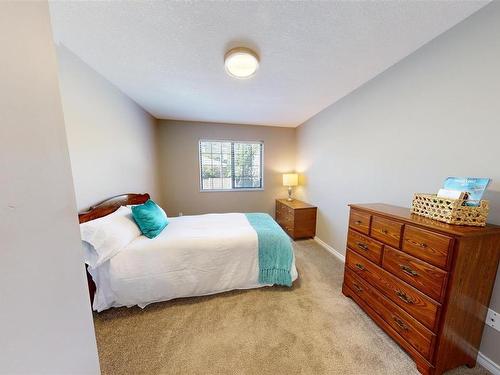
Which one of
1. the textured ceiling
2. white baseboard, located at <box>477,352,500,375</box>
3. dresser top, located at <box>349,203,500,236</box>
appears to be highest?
the textured ceiling

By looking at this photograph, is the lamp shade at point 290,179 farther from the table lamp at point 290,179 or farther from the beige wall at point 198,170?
the beige wall at point 198,170

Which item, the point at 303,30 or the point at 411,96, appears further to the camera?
the point at 411,96

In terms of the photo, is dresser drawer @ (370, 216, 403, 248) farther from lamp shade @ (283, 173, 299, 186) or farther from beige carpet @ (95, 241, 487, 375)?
lamp shade @ (283, 173, 299, 186)

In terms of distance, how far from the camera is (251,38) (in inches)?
55.1

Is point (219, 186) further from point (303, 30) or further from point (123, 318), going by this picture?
point (303, 30)

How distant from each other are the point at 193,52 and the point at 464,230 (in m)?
2.31

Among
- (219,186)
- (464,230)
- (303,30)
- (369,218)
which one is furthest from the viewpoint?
(219,186)

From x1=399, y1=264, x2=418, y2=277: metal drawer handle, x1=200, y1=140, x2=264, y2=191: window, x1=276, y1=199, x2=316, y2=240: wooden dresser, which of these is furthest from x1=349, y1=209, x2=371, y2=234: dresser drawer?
x1=200, y1=140, x2=264, y2=191: window

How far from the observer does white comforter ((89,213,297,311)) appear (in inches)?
61.5

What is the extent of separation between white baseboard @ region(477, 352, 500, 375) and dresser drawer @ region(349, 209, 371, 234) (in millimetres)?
1014

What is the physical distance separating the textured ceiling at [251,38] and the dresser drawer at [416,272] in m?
1.66

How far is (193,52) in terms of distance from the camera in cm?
155

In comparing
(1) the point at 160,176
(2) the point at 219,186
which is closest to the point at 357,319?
(2) the point at 219,186

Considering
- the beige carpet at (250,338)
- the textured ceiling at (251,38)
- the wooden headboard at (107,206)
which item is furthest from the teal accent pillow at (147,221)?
the textured ceiling at (251,38)
